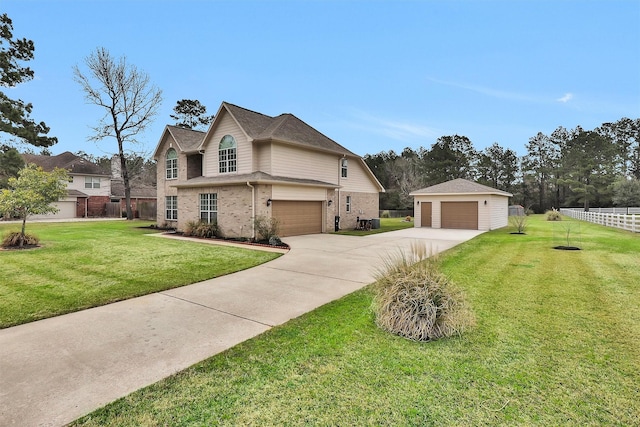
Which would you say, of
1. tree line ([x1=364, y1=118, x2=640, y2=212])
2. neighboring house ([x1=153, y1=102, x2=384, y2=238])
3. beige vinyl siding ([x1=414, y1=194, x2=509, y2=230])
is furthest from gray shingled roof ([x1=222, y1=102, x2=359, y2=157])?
tree line ([x1=364, y1=118, x2=640, y2=212])

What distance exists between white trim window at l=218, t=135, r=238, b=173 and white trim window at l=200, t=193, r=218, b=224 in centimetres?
171

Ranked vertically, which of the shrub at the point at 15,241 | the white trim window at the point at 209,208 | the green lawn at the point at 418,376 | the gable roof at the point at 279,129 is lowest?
the green lawn at the point at 418,376

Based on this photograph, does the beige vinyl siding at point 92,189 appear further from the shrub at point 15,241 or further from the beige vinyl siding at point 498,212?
the beige vinyl siding at point 498,212

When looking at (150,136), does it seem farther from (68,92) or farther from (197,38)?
(197,38)

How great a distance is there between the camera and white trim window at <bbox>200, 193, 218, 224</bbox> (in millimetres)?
16656

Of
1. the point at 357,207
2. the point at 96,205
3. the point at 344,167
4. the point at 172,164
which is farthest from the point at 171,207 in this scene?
the point at 96,205

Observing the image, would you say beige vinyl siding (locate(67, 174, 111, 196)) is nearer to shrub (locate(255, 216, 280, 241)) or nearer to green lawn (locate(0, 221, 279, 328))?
green lawn (locate(0, 221, 279, 328))

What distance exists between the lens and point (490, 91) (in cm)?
2230

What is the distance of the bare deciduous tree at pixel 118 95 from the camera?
26.0 m

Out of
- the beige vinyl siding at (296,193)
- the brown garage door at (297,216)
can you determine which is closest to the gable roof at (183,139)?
the beige vinyl siding at (296,193)

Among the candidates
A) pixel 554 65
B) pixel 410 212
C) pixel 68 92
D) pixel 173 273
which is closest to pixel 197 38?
pixel 173 273

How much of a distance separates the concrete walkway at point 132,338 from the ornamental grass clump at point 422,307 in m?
1.49

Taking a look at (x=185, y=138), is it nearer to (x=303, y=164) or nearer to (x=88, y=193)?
(x=303, y=164)

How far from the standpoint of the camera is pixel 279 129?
680 inches
